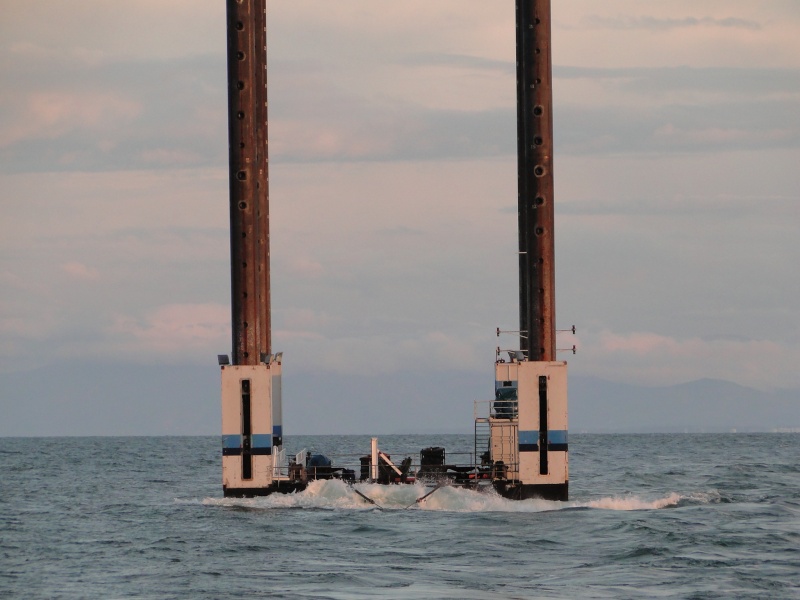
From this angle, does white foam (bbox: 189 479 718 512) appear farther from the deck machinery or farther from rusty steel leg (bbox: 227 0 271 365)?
rusty steel leg (bbox: 227 0 271 365)

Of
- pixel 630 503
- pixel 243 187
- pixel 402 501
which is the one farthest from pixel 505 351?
pixel 243 187

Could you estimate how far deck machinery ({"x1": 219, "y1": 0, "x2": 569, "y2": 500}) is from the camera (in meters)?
55.1

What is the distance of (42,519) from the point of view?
58750 millimetres

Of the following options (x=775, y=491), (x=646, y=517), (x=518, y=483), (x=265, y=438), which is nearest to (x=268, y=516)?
(x=265, y=438)

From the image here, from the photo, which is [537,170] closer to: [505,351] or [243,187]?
[505,351]

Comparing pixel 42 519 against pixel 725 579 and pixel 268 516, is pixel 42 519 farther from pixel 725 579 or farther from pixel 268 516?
pixel 725 579

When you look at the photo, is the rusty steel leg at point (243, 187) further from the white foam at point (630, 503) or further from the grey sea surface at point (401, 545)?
the white foam at point (630, 503)

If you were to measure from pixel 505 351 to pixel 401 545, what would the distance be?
13423 mm

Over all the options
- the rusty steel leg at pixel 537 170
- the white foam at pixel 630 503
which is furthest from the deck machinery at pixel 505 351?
the white foam at pixel 630 503

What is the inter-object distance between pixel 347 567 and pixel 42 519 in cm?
2162

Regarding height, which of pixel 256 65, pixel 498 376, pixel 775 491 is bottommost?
pixel 775 491

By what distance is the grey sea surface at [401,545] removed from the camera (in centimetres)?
3844

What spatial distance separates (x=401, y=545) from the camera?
46406 mm

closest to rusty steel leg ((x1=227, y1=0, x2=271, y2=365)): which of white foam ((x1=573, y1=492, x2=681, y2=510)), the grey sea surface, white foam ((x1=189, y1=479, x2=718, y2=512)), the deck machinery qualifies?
the deck machinery
